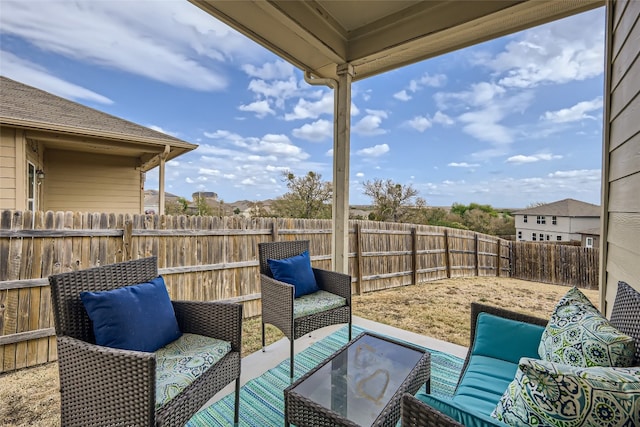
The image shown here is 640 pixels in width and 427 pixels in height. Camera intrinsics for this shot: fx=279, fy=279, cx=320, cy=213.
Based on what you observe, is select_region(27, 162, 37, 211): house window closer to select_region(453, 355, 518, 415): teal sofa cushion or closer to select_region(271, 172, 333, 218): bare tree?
select_region(271, 172, 333, 218): bare tree

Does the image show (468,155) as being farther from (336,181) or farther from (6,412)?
(6,412)

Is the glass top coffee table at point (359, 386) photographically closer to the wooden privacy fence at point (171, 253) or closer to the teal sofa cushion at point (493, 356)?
the teal sofa cushion at point (493, 356)

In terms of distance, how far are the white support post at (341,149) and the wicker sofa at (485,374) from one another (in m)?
1.71

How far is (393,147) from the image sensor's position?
287 inches

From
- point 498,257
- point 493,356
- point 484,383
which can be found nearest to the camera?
point 484,383

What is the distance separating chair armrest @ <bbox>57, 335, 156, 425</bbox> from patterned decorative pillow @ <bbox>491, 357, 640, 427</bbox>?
1242mm

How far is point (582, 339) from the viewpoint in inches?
38.8

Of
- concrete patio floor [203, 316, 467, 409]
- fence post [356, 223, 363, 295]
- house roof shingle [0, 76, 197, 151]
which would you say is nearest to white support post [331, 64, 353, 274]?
concrete patio floor [203, 316, 467, 409]

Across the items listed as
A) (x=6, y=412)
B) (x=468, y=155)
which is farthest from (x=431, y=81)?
(x=6, y=412)

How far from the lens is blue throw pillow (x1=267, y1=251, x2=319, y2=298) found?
2.43 meters

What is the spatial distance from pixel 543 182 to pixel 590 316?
12.4 ft

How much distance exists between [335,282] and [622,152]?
6.92ft

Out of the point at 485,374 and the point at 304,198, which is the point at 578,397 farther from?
the point at 304,198

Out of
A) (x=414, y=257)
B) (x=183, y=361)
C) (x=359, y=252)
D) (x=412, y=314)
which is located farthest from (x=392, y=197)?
(x=183, y=361)
